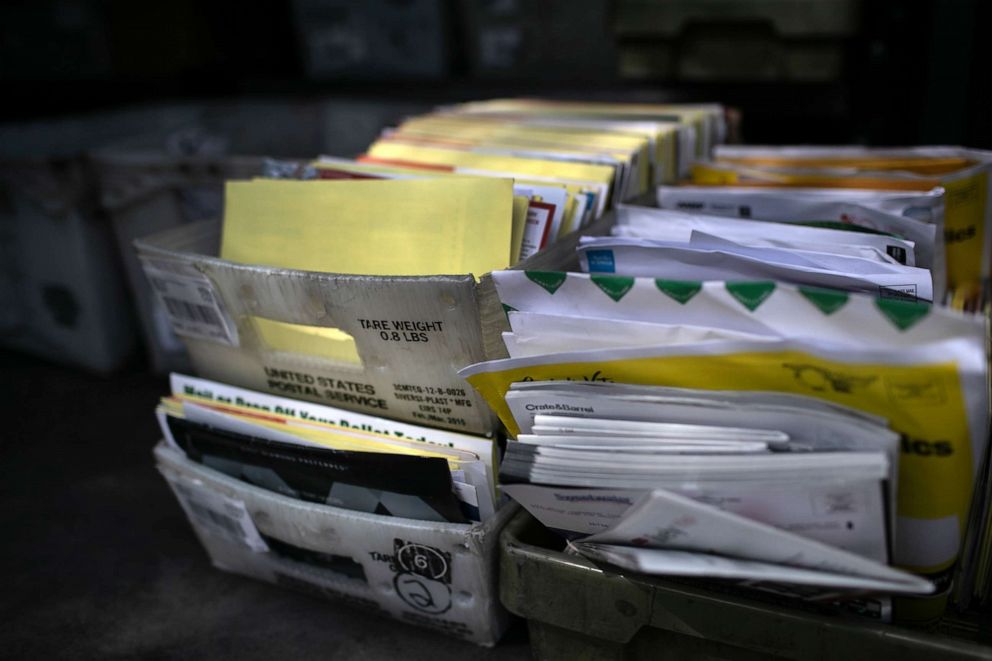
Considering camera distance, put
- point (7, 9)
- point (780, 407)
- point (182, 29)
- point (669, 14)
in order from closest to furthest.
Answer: point (780, 407), point (669, 14), point (7, 9), point (182, 29)

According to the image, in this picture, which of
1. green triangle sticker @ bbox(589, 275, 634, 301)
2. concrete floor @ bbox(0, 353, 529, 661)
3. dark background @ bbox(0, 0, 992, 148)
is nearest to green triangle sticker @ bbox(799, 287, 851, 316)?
green triangle sticker @ bbox(589, 275, 634, 301)

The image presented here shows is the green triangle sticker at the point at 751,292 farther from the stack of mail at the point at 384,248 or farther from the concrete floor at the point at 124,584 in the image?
the concrete floor at the point at 124,584

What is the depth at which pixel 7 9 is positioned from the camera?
9.23ft

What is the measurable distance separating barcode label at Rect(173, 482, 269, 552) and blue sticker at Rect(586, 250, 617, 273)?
0.53m

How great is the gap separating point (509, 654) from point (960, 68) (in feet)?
5.29

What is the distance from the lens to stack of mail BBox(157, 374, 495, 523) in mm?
837

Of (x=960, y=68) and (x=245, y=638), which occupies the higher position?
(x=960, y=68)

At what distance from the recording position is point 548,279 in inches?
28.0

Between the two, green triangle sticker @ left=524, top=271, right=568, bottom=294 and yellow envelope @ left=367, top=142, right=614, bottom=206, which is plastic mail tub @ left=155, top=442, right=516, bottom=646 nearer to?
green triangle sticker @ left=524, top=271, right=568, bottom=294

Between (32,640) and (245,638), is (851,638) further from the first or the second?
(32,640)

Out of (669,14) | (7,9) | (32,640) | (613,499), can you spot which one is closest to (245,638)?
(32,640)

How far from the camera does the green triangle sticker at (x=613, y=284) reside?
27.0 inches

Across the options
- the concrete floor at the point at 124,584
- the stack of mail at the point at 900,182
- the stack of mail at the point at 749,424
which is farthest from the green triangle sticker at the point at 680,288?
the concrete floor at the point at 124,584

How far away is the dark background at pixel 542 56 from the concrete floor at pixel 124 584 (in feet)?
5.00
